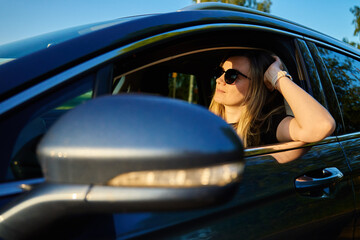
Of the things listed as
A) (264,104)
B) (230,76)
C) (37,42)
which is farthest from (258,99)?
(37,42)

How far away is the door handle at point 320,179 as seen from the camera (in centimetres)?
139

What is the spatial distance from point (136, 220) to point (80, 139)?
40 centimetres

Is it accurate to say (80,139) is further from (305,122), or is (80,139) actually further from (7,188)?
(305,122)

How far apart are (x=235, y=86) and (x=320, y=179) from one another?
859 millimetres

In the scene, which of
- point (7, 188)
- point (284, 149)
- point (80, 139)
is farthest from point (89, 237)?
point (284, 149)

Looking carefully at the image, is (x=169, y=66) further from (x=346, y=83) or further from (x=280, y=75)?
(x=346, y=83)

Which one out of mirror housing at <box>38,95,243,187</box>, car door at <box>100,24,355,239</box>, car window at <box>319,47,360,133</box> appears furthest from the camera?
car window at <box>319,47,360,133</box>

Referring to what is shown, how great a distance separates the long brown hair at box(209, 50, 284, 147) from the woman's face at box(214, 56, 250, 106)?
25 millimetres

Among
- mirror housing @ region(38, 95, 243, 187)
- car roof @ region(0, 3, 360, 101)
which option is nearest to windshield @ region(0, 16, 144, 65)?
car roof @ region(0, 3, 360, 101)

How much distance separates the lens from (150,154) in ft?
1.95

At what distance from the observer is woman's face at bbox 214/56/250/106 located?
209 centimetres

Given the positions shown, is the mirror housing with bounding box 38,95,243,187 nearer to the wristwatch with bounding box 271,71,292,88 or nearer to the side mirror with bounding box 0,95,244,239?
the side mirror with bounding box 0,95,244,239

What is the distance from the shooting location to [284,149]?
4.77 ft

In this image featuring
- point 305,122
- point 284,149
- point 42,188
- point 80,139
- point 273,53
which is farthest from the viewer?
point 273,53
